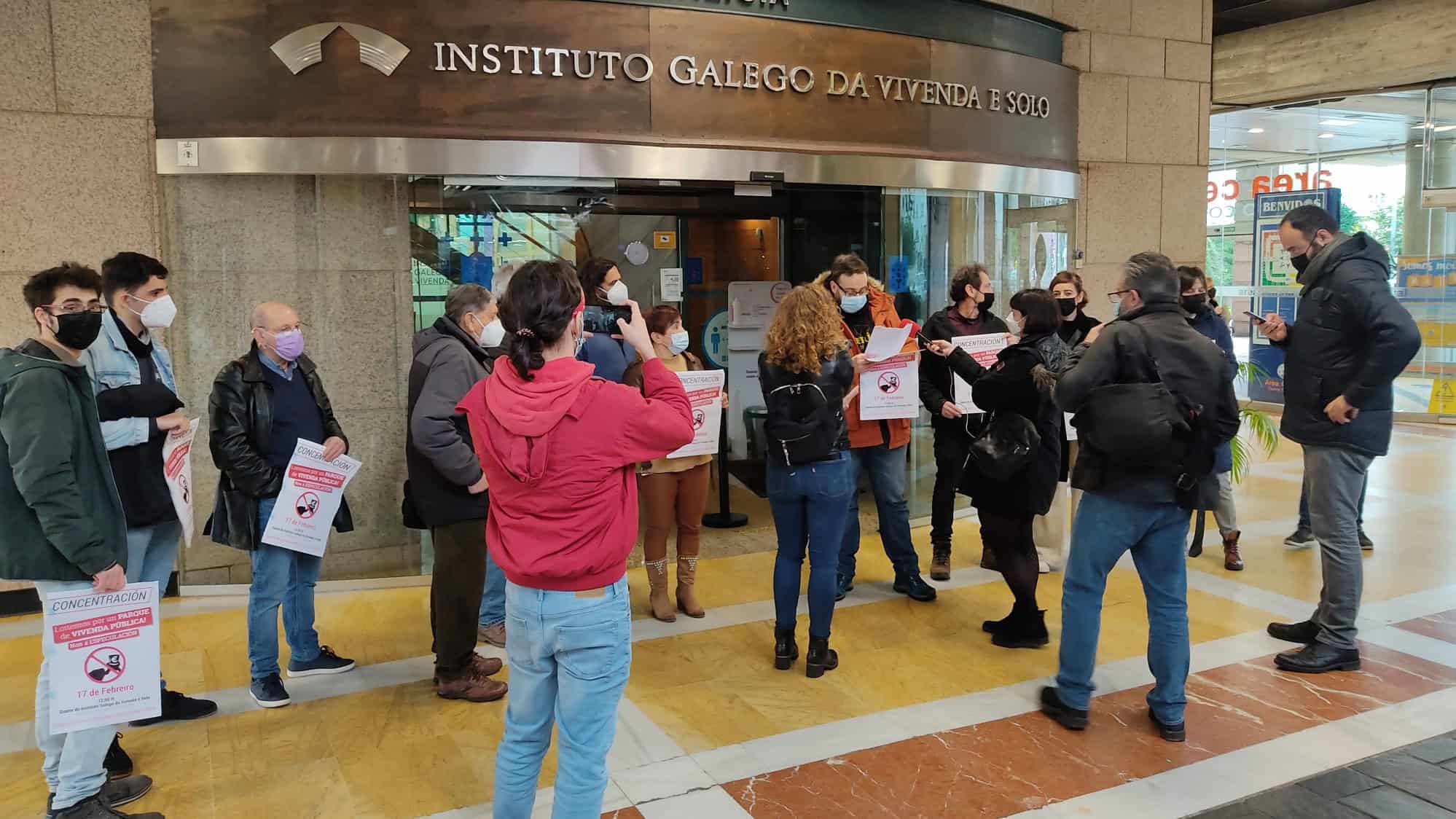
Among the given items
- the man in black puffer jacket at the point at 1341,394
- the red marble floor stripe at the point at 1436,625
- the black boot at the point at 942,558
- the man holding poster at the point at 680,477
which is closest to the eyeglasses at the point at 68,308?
the man holding poster at the point at 680,477

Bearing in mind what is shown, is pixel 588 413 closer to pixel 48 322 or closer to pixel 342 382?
pixel 48 322

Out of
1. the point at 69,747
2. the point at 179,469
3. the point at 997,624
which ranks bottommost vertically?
the point at 997,624

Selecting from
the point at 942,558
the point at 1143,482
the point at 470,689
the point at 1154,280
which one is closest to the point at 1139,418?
the point at 1143,482

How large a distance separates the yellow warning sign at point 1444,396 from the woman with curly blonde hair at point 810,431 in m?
13.4

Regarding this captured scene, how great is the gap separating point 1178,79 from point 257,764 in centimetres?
877

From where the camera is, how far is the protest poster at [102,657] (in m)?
3.28

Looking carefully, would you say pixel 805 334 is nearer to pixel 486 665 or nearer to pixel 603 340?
pixel 603 340

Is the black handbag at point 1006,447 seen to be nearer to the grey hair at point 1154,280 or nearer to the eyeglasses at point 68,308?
the grey hair at point 1154,280

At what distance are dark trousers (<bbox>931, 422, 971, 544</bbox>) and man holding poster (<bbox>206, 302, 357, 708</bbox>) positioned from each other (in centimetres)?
354

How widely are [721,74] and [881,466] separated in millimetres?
2846

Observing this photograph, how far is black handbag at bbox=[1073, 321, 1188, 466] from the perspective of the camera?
13.0ft

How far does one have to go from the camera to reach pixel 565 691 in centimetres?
280

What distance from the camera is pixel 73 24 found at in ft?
18.7

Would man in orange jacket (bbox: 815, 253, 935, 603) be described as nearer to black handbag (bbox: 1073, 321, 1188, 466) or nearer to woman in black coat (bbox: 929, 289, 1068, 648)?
woman in black coat (bbox: 929, 289, 1068, 648)
